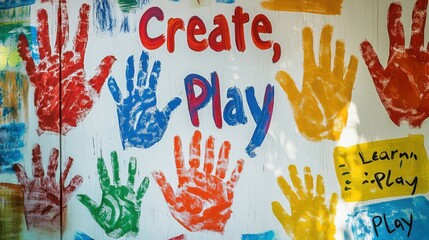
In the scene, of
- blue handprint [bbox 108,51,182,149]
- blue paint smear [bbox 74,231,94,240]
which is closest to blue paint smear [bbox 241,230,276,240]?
blue handprint [bbox 108,51,182,149]

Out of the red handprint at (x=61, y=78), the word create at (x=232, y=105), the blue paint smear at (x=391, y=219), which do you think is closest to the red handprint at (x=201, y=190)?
the word create at (x=232, y=105)

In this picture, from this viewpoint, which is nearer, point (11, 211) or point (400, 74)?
point (400, 74)

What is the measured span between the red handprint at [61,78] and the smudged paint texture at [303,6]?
1151mm

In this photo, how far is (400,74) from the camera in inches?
123

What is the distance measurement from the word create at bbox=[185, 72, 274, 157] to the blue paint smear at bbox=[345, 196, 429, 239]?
0.81m

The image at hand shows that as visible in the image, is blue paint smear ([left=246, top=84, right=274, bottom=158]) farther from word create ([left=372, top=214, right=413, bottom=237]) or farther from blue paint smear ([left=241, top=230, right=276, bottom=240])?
word create ([left=372, top=214, right=413, bottom=237])

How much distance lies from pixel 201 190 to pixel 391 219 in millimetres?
1242

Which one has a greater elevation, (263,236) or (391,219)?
(391,219)

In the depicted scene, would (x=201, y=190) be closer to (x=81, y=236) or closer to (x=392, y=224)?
(x=81, y=236)

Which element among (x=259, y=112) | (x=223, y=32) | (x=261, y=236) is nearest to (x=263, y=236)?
(x=261, y=236)

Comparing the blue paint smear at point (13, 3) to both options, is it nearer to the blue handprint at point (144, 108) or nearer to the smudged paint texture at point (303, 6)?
the blue handprint at point (144, 108)

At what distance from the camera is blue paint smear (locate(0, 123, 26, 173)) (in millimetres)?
3236

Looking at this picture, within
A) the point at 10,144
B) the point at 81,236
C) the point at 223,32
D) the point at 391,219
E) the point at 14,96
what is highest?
the point at 223,32

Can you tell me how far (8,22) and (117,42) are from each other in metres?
0.78
